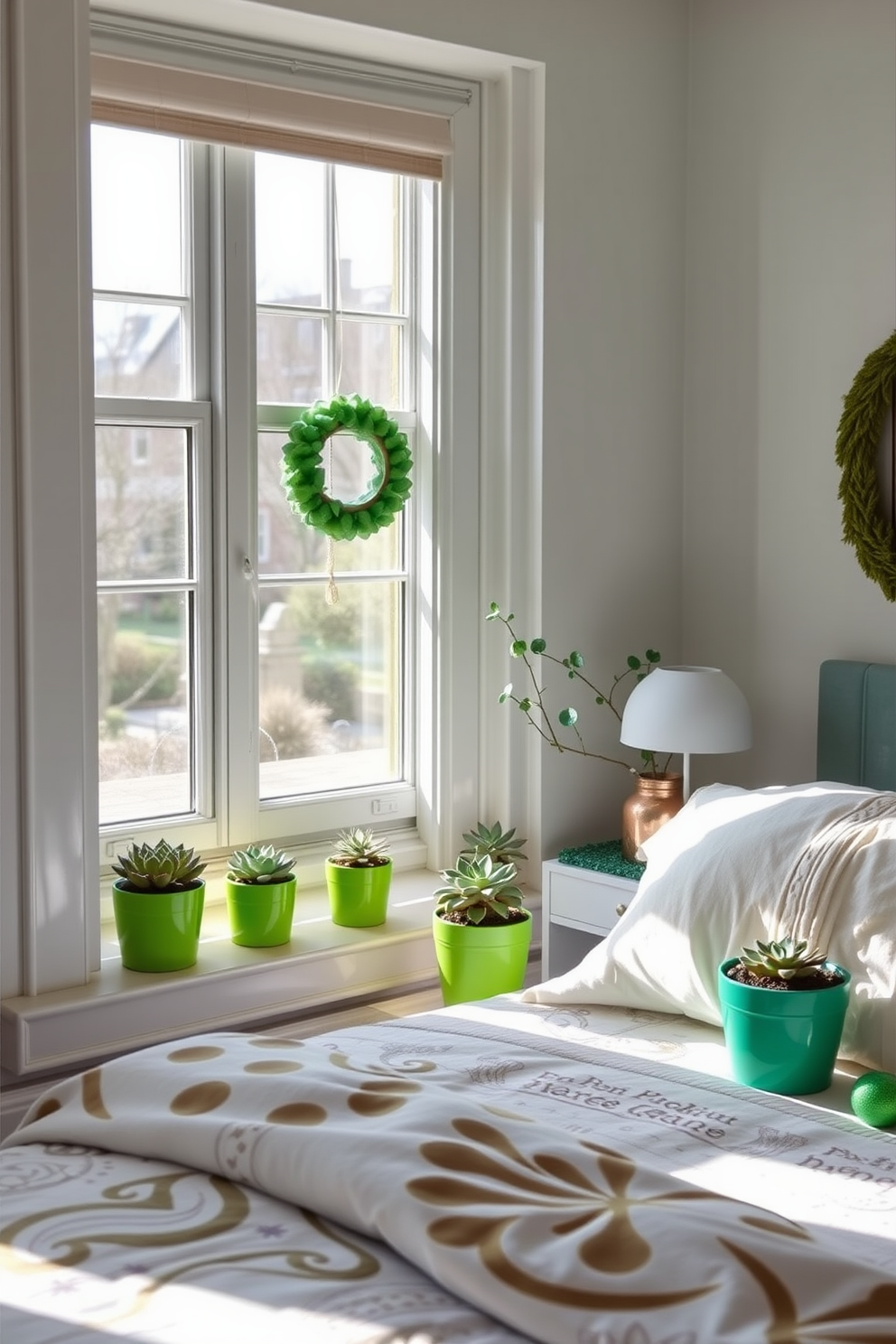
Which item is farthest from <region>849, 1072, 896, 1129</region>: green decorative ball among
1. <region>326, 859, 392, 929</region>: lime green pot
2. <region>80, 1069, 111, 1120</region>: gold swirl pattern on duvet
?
<region>326, 859, 392, 929</region>: lime green pot

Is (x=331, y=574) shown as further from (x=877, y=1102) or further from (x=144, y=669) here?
(x=877, y=1102)

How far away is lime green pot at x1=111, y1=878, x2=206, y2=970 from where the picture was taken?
2830mm

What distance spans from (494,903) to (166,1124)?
132 cm

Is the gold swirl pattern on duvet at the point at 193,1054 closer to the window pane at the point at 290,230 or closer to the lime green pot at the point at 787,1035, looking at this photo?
the lime green pot at the point at 787,1035

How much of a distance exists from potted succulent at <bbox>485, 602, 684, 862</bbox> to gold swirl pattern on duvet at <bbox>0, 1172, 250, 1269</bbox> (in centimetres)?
175

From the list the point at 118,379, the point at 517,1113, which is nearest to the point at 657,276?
the point at 118,379

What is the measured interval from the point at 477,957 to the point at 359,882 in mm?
365

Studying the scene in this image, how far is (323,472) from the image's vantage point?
3.22 meters

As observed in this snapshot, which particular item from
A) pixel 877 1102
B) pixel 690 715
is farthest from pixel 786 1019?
pixel 690 715

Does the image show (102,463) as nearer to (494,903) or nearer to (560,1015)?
(494,903)

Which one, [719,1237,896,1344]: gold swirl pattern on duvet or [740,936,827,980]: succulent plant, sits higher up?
[740,936,827,980]: succulent plant

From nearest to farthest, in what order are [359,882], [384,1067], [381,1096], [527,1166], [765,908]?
[527,1166], [381,1096], [384,1067], [765,908], [359,882]

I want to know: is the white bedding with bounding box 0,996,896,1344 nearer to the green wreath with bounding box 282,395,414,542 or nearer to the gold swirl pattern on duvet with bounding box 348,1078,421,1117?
the gold swirl pattern on duvet with bounding box 348,1078,421,1117

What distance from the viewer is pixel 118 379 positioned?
304 cm
